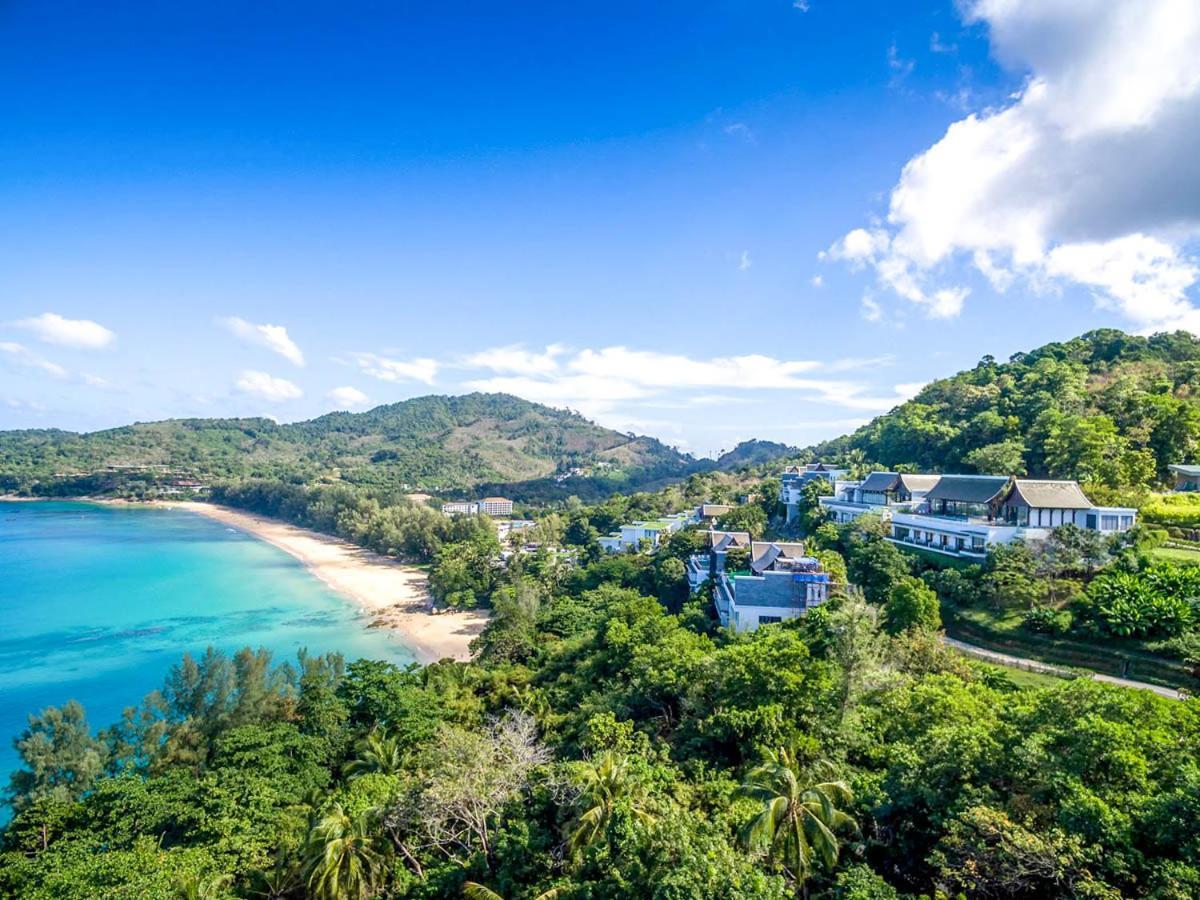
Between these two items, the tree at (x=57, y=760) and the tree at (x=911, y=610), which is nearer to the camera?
the tree at (x=57, y=760)

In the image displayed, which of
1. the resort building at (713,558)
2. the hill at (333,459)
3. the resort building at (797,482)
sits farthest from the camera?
the hill at (333,459)

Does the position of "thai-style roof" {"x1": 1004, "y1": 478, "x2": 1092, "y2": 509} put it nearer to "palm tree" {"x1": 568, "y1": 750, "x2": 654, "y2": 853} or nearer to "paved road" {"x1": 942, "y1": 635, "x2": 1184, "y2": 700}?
"paved road" {"x1": 942, "y1": 635, "x2": 1184, "y2": 700}

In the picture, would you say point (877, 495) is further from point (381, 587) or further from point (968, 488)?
point (381, 587)

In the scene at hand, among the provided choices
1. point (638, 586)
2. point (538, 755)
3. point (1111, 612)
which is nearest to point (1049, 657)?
point (1111, 612)

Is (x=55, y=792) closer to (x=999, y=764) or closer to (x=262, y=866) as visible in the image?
(x=262, y=866)

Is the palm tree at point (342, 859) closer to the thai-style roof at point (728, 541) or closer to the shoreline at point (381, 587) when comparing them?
the shoreline at point (381, 587)

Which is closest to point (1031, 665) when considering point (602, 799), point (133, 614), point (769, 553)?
point (769, 553)

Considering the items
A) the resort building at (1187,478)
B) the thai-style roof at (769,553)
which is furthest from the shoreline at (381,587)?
the resort building at (1187,478)
